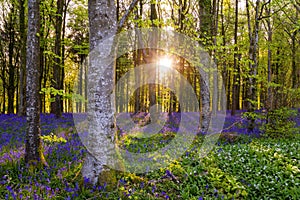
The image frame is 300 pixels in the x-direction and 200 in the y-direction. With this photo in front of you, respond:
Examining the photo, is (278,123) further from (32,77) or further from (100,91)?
(32,77)

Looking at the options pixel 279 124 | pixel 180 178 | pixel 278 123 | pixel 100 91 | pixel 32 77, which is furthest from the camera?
pixel 279 124

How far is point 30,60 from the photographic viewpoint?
5996 millimetres

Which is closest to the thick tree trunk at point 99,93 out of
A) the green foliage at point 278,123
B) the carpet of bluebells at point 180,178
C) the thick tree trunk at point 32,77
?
the carpet of bluebells at point 180,178

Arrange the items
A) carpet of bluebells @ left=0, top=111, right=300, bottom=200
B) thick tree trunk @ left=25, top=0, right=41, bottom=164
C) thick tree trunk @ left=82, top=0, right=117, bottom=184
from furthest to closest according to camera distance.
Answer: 1. thick tree trunk @ left=25, top=0, right=41, bottom=164
2. thick tree trunk @ left=82, top=0, right=117, bottom=184
3. carpet of bluebells @ left=0, top=111, right=300, bottom=200

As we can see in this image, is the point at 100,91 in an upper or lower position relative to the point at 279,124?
upper

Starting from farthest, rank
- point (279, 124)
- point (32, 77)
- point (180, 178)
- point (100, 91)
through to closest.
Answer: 1. point (279, 124)
2. point (32, 77)
3. point (180, 178)
4. point (100, 91)

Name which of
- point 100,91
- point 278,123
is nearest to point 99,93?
point 100,91

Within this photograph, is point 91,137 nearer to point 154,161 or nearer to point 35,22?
point 154,161

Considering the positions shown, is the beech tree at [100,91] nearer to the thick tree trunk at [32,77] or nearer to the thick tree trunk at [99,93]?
the thick tree trunk at [99,93]

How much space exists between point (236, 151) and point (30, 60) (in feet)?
21.0

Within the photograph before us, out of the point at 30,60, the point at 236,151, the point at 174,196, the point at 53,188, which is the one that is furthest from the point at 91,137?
the point at 236,151

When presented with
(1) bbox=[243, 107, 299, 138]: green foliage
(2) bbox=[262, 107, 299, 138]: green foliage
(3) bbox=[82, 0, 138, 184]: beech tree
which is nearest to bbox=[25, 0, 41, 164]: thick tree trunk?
(3) bbox=[82, 0, 138, 184]: beech tree

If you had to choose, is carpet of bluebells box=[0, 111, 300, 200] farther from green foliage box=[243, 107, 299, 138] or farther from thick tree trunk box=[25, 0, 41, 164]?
green foliage box=[243, 107, 299, 138]

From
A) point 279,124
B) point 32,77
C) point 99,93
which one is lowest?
point 279,124
